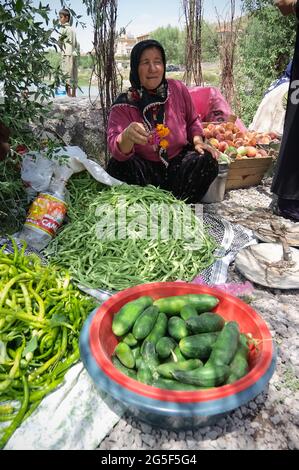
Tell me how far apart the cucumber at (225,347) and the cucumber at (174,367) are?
0.06m

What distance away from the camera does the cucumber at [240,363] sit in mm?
1426

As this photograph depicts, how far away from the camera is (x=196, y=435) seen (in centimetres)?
150

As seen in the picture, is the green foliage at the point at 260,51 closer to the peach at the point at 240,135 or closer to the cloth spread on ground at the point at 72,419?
the peach at the point at 240,135

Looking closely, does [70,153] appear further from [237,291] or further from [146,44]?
[237,291]

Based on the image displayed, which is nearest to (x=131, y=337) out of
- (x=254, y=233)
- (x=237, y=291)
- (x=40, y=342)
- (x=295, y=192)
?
(x=40, y=342)

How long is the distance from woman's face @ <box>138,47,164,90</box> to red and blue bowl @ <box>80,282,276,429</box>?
236 cm

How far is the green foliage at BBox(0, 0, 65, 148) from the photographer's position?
2.45 metres

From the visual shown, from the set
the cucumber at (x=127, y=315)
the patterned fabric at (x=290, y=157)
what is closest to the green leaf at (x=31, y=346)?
the cucumber at (x=127, y=315)

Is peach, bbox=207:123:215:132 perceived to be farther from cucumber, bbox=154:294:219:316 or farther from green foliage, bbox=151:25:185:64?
green foliage, bbox=151:25:185:64

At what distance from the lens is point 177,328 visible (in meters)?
1.63

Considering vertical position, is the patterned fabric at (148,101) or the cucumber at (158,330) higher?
the patterned fabric at (148,101)

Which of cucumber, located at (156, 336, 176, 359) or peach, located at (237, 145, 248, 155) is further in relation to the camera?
peach, located at (237, 145, 248, 155)

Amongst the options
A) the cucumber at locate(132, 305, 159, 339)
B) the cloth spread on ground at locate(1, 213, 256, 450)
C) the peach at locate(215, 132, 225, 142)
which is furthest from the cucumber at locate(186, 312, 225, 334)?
the peach at locate(215, 132, 225, 142)

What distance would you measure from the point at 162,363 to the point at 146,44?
8.98 feet
